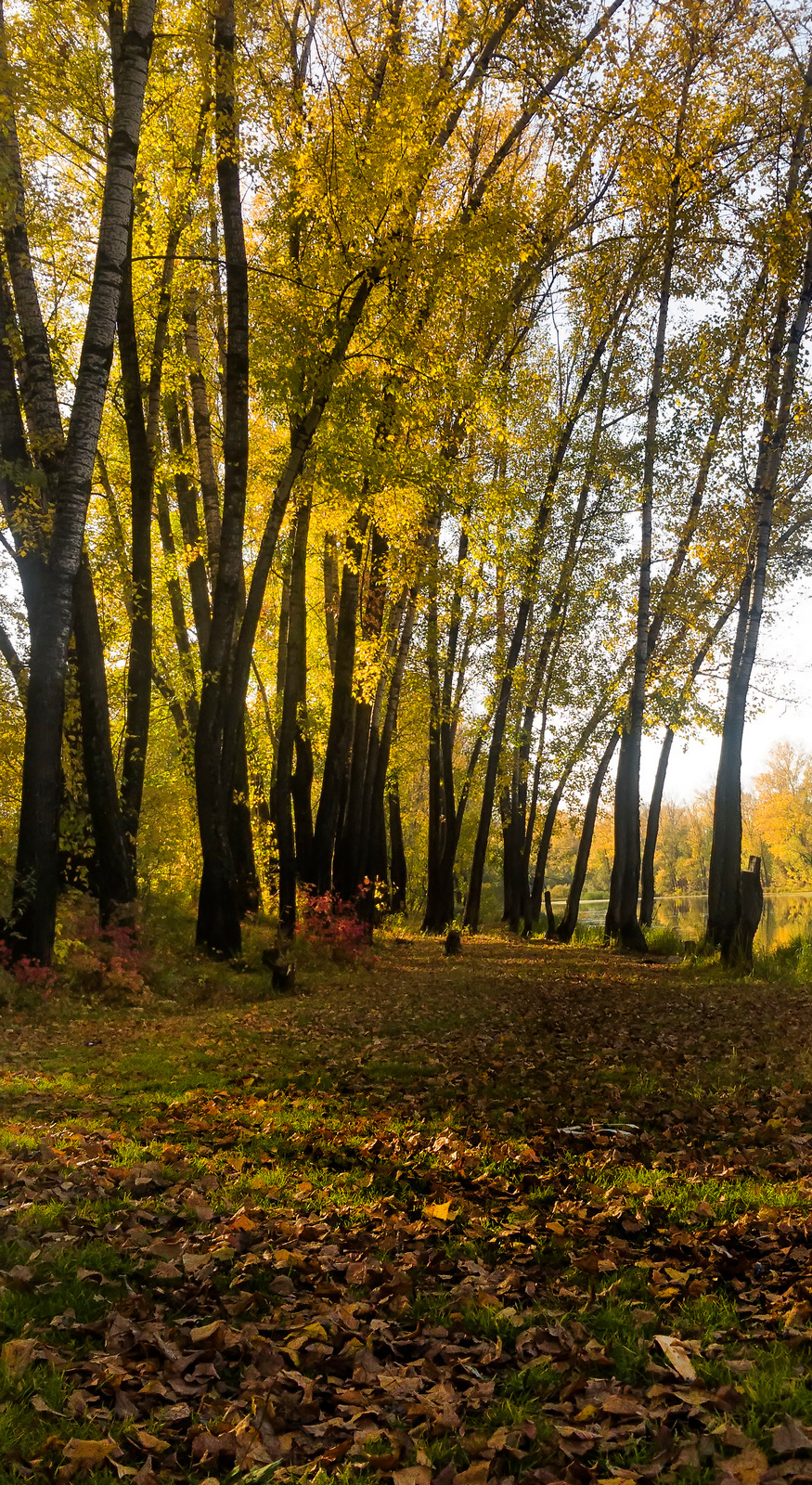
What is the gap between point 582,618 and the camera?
78.5ft

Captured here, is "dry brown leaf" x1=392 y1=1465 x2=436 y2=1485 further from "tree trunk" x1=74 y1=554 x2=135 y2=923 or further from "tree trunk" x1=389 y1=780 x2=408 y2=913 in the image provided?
"tree trunk" x1=389 y1=780 x2=408 y2=913

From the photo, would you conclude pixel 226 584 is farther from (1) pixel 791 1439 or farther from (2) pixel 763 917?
(2) pixel 763 917

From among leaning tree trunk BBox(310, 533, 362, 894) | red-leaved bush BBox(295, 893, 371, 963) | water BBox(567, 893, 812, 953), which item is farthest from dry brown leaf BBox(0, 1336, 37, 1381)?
water BBox(567, 893, 812, 953)

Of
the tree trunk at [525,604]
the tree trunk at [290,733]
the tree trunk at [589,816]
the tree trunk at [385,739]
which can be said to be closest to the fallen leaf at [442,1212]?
the tree trunk at [290,733]

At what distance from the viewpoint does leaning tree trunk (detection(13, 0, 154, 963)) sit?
890cm

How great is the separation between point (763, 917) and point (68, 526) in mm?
41664

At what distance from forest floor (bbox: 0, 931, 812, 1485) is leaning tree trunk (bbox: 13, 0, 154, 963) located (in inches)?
72.1

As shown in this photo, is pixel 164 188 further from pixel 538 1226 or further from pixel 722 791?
pixel 538 1226

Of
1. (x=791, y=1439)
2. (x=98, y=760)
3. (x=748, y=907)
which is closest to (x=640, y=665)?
(x=748, y=907)

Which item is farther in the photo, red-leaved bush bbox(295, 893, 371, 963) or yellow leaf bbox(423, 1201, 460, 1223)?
red-leaved bush bbox(295, 893, 371, 963)

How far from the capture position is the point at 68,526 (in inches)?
358

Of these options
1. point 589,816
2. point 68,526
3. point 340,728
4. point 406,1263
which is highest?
point 68,526

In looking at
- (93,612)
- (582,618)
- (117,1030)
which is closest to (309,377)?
(93,612)

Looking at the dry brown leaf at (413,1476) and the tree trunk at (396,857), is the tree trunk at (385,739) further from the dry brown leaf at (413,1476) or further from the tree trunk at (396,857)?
the dry brown leaf at (413,1476)
